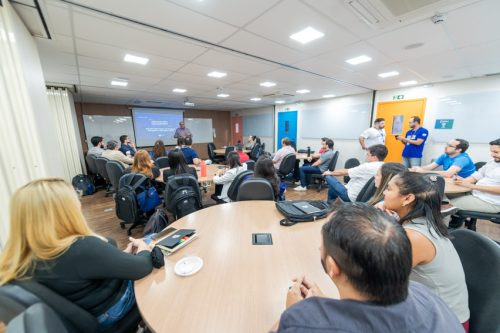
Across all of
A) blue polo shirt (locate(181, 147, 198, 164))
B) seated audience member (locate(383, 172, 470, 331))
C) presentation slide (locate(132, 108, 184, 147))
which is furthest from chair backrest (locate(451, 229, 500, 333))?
presentation slide (locate(132, 108, 184, 147))

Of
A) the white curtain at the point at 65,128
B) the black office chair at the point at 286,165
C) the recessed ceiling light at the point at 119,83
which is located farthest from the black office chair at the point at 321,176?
the white curtain at the point at 65,128

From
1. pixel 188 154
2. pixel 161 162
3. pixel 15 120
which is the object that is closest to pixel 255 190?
pixel 15 120

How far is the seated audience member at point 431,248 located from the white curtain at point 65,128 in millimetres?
5995

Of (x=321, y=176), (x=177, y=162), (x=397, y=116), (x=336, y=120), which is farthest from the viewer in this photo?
(x=336, y=120)

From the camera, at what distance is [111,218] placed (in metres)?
3.46

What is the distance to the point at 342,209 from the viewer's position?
2.14ft

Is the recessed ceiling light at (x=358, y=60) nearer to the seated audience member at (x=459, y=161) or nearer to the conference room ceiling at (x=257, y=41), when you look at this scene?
the conference room ceiling at (x=257, y=41)

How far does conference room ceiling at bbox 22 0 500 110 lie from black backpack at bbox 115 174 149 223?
68.3 inches

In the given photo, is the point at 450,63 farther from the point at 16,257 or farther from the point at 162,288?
the point at 16,257

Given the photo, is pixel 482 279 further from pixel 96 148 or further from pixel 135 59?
pixel 96 148

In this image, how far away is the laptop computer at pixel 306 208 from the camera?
1663mm

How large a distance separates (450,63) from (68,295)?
5.12 meters

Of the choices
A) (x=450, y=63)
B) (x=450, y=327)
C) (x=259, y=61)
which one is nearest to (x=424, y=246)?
(x=450, y=327)

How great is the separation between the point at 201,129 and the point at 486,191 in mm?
9489
